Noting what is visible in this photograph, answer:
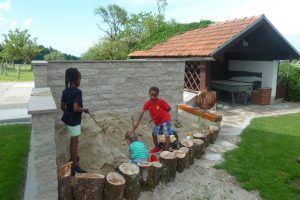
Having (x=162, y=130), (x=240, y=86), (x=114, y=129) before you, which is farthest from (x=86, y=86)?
(x=240, y=86)

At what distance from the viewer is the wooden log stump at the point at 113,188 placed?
4.39 m

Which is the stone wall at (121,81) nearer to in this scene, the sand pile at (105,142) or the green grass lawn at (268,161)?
the sand pile at (105,142)

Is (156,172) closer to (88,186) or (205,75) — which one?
(88,186)

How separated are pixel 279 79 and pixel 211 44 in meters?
5.54

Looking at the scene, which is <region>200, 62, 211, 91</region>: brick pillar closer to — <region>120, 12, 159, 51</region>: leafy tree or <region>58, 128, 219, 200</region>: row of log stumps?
<region>58, 128, 219, 200</region>: row of log stumps

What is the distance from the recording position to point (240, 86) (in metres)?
13.5

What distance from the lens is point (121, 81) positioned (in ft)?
28.3

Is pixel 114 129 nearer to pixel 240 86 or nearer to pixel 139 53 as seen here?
pixel 240 86

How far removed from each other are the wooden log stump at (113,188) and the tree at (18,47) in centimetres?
4012

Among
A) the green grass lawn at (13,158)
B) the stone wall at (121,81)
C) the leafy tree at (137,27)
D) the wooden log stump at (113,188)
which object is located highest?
the leafy tree at (137,27)

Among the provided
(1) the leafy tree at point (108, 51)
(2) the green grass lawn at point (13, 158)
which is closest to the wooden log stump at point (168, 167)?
(2) the green grass lawn at point (13, 158)

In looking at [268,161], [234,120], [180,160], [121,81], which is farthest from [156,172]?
[234,120]

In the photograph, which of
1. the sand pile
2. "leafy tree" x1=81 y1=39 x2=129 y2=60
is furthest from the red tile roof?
"leafy tree" x1=81 y1=39 x2=129 y2=60

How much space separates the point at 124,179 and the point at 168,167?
3.67 feet
